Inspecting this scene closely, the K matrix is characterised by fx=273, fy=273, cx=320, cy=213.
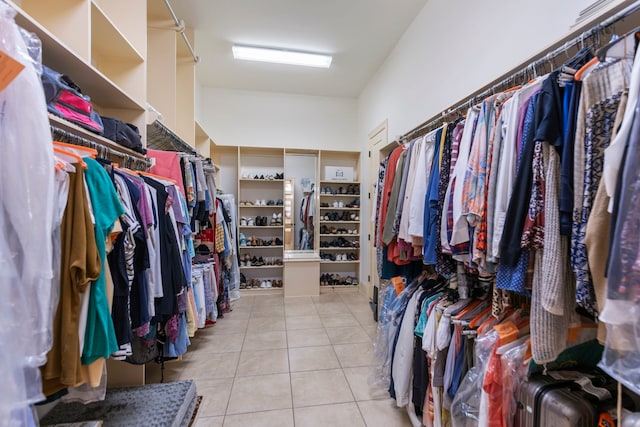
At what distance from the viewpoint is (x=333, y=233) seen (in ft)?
14.9

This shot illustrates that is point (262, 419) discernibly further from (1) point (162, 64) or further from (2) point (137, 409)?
(1) point (162, 64)

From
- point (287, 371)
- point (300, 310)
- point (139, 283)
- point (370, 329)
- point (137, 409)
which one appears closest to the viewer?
point (139, 283)

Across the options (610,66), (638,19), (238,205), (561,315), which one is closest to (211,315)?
(238,205)

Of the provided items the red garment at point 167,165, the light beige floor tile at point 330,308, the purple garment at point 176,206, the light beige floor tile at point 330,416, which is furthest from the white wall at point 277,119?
the light beige floor tile at point 330,416

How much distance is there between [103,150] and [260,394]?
1863 mm

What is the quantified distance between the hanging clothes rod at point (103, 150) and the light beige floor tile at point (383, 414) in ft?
7.21

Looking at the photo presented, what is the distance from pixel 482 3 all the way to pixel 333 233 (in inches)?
132

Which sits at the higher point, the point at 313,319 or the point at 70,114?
the point at 70,114

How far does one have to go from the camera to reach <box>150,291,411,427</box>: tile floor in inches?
68.9

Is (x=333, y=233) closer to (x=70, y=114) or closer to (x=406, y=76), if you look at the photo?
(x=406, y=76)

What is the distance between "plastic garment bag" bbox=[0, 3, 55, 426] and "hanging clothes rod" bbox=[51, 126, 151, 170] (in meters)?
0.55

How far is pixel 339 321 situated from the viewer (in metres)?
3.22

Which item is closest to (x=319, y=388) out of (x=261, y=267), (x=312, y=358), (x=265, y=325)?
(x=312, y=358)

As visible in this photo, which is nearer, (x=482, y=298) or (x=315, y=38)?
(x=482, y=298)
